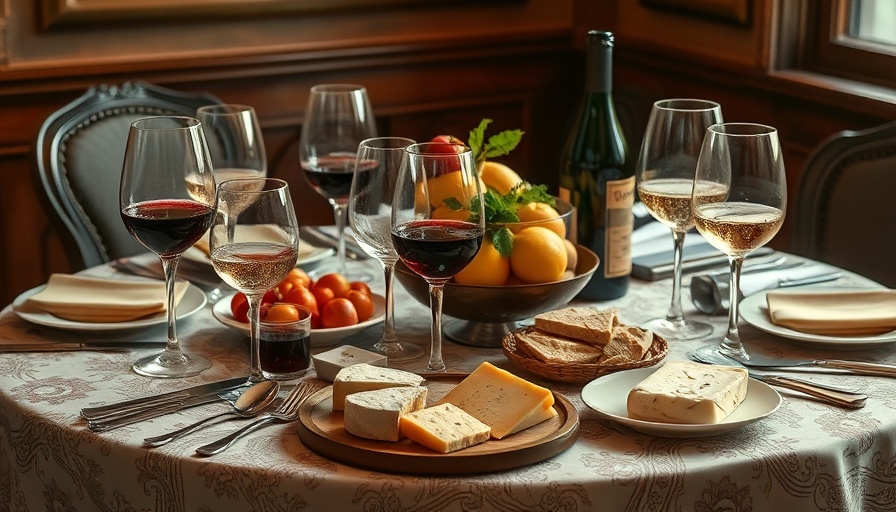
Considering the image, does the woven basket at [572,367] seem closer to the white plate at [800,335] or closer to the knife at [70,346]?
the white plate at [800,335]

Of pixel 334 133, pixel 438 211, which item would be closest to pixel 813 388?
pixel 438 211

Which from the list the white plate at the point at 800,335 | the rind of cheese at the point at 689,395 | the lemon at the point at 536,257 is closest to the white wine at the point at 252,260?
the lemon at the point at 536,257

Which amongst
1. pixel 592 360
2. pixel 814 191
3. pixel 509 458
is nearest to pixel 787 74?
pixel 814 191

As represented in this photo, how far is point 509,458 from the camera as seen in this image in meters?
1.14

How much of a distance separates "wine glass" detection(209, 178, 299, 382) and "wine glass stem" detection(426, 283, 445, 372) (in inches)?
7.3

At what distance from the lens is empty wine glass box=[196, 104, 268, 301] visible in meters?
1.85

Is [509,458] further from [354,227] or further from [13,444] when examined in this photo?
[13,444]

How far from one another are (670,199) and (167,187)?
0.69 m

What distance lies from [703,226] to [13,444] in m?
0.90

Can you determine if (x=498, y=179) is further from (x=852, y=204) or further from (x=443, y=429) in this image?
(x=852, y=204)

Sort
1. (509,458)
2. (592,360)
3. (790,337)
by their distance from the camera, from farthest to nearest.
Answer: (790,337)
(592,360)
(509,458)

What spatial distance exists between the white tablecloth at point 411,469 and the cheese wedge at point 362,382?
0.21ft

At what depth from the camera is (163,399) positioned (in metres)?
1.34

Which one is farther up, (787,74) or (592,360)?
(787,74)
